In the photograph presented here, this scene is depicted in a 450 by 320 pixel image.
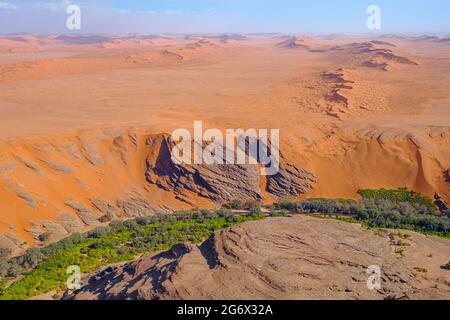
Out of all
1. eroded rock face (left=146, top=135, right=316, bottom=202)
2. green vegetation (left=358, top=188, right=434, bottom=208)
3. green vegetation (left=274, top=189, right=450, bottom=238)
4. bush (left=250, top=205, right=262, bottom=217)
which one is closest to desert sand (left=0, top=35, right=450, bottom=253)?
eroded rock face (left=146, top=135, right=316, bottom=202)

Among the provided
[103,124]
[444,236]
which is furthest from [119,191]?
[444,236]

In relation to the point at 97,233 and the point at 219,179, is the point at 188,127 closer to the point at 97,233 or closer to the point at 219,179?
the point at 219,179

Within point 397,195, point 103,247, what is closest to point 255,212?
point 103,247

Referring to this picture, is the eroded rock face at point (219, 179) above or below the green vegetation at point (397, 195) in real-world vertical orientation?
above

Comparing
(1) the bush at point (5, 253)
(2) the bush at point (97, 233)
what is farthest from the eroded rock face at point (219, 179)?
(1) the bush at point (5, 253)

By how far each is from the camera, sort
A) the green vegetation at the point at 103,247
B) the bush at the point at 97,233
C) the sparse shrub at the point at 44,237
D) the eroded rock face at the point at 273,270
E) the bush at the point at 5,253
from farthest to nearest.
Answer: the bush at the point at 97,233, the sparse shrub at the point at 44,237, the bush at the point at 5,253, the green vegetation at the point at 103,247, the eroded rock face at the point at 273,270

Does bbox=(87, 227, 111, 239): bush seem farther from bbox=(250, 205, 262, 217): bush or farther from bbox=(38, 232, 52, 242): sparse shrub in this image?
bbox=(250, 205, 262, 217): bush

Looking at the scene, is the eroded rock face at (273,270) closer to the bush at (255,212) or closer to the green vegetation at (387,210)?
the green vegetation at (387,210)
